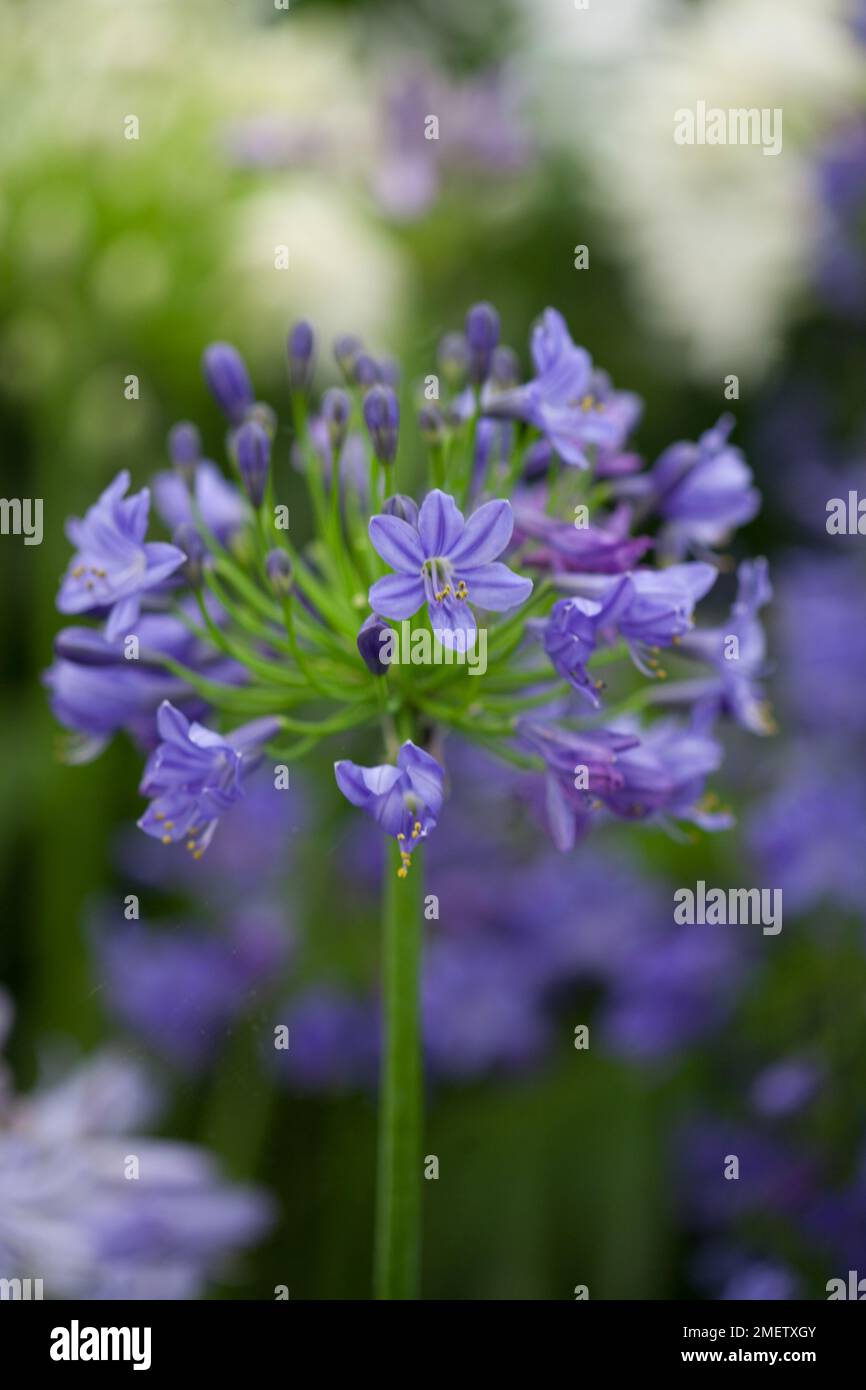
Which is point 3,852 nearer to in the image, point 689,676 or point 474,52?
point 689,676

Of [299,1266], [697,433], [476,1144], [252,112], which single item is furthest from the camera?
[697,433]

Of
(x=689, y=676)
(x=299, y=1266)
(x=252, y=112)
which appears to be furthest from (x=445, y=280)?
(x=299, y=1266)

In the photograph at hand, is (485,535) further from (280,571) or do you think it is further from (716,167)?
(716,167)

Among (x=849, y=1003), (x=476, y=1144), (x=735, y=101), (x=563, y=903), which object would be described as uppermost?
(x=735, y=101)

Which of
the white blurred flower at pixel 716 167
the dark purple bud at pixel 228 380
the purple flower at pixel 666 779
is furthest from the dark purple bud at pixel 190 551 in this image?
the white blurred flower at pixel 716 167

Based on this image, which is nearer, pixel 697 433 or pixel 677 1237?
pixel 677 1237

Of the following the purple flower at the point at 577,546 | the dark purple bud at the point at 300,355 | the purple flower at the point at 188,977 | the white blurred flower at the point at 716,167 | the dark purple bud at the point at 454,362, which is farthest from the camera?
the white blurred flower at the point at 716,167

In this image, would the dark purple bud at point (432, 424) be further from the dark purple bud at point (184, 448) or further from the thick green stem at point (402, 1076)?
the thick green stem at point (402, 1076)
